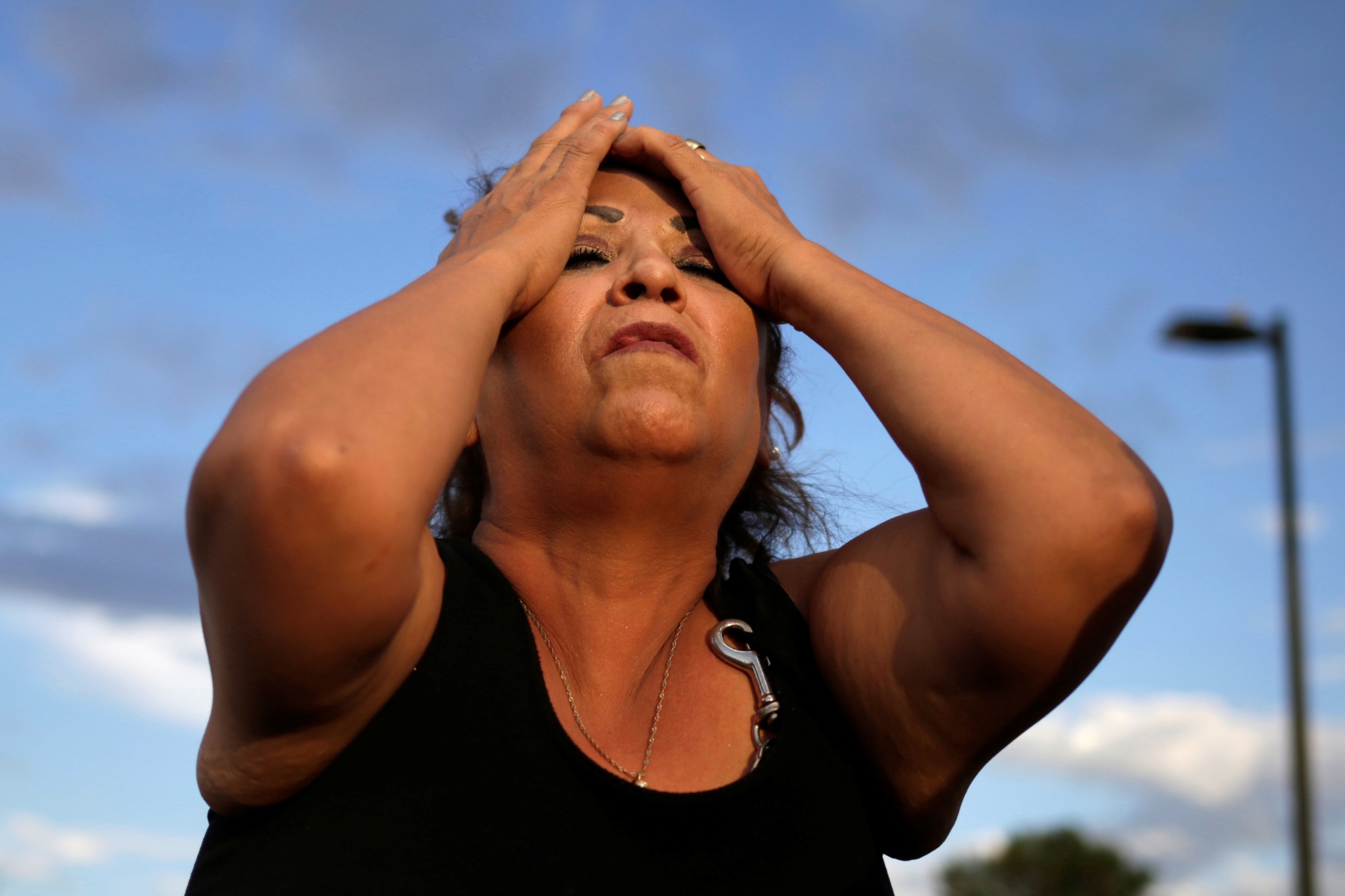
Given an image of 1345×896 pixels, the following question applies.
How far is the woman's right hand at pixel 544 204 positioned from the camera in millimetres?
2826

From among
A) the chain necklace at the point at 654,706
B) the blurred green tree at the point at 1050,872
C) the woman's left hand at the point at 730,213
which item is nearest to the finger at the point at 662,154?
the woman's left hand at the point at 730,213

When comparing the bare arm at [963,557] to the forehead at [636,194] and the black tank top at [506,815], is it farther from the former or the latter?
the forehead at [636,194]

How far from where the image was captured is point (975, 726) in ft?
8.36

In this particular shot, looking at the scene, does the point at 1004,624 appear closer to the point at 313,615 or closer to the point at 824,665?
the point at 824,665

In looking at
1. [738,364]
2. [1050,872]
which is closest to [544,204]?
[738,364]

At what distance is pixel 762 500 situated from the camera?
3.79 meters

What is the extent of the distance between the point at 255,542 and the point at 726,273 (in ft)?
5.31

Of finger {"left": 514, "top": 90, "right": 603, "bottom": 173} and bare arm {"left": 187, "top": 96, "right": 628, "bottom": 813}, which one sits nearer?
bare arm {"left": 187, "top": 96, "right": 628, "bottom": 813}

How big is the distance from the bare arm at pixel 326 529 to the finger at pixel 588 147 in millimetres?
791

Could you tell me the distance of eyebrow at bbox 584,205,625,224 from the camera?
3154mm

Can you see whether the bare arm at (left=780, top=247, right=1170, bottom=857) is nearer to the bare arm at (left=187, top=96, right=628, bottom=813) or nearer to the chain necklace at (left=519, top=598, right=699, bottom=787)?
the chain necklace at (left=519, top=598, right=699, bottom=787)

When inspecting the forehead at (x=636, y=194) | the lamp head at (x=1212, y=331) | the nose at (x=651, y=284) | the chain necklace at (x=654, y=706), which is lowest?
the chain necklace at (x=654, y=706)

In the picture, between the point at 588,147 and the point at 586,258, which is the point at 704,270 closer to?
the point at 586,258

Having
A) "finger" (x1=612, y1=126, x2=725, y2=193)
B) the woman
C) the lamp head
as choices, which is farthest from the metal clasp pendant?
the lamp head
